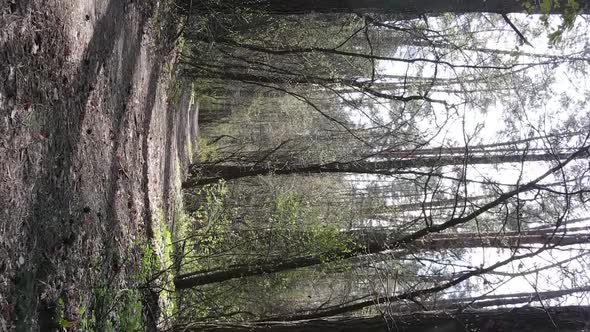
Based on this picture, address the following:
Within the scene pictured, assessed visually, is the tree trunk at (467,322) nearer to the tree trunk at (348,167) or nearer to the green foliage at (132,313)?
the green foliage at (132,313)

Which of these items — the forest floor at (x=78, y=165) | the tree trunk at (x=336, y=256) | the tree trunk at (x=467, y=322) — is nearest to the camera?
the forest floor at (x=78, y=165)

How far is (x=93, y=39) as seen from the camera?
497 cm

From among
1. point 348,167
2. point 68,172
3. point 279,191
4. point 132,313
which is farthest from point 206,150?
point 68,172

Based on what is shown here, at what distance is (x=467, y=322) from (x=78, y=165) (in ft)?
13.6

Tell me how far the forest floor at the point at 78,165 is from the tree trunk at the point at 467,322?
80.5 inches

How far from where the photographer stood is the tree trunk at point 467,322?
5.64 metres

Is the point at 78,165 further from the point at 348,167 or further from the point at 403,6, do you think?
the point at 348,167

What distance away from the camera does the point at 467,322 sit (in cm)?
574

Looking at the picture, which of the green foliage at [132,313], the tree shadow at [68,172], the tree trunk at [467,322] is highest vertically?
the tree shadow at [68,172]

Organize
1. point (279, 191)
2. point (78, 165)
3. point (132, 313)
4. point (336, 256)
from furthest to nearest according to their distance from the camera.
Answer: point (279, 191), point (336, 256), point (132, 313), point (78, 165)

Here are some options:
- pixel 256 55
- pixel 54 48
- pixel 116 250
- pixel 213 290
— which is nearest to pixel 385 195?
pixel 256 55

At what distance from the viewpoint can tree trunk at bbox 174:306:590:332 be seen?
5.64m

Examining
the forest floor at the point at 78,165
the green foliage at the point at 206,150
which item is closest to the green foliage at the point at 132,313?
the forest floor at the point at 78,165

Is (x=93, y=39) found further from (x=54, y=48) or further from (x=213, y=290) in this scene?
(x=213, y=290)
